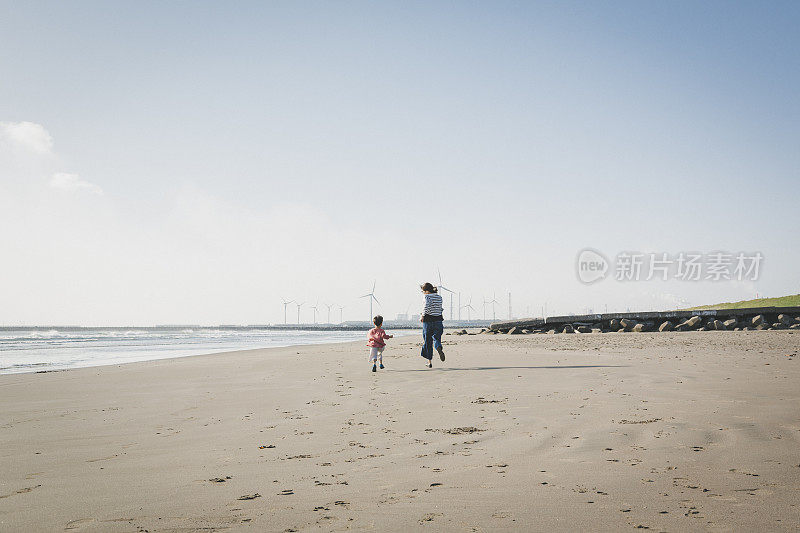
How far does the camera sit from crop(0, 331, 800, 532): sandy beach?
3396 millimetres

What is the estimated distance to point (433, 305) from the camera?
1406 cm

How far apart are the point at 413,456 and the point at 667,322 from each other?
91.1 ft

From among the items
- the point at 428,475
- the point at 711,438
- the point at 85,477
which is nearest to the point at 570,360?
the point at 711,438

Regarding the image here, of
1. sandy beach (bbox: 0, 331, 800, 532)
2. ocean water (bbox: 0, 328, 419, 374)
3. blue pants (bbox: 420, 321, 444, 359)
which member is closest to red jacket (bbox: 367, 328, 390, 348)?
blue pants (bbox: 420, 321, 444, 359)

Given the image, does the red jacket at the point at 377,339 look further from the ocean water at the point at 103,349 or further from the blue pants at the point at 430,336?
the ocean water at the point at 103,349

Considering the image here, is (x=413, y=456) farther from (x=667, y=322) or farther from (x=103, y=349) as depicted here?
(x=103, y=349)

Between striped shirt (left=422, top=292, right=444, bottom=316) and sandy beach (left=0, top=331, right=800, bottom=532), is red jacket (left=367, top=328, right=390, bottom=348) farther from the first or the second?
sandy beach (left=0, top=331, right=800, bottom=532)

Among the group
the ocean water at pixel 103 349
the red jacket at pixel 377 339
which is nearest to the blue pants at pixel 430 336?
the red jacket at pixel 377 339

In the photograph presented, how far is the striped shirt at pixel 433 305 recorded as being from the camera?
14.0 m

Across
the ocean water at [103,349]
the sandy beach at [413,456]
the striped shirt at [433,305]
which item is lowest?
the ocean water at [103,349]

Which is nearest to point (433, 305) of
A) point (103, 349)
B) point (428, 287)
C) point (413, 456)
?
point (428, 287)

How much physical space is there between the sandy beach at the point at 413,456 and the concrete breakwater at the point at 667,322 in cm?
2060

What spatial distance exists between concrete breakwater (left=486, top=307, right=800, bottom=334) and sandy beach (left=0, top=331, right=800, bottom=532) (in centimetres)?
2060

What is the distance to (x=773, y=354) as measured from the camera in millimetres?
13719
